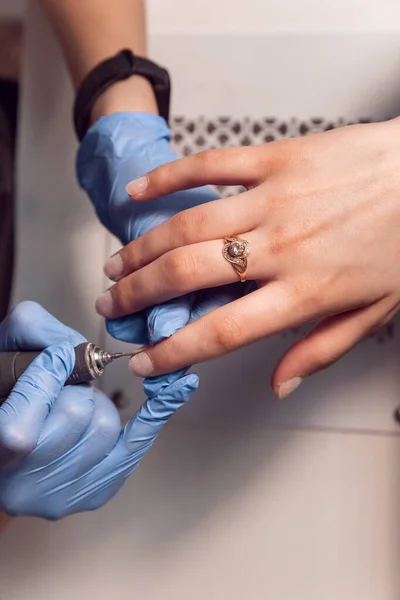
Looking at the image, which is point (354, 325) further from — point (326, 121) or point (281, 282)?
point (326, 121)

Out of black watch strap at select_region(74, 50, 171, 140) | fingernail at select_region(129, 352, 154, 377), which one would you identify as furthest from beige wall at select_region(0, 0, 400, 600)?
fingernail at select_region(129, 352, 154, 377)

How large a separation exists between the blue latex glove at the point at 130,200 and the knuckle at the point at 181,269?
4cm

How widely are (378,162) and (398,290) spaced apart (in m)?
0.12

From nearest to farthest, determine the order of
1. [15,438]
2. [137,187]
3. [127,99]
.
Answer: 1. [15,438]
2. [137,187]
3. [127,99]

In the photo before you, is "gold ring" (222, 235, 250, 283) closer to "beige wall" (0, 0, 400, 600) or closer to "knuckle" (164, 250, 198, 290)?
"knuckle" (164, 250, 198, 290)

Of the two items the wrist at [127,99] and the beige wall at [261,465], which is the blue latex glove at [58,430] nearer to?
the beige wall at [261,465]

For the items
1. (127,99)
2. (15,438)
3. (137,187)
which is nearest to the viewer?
(15,438)

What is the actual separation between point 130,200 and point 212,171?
0.10 metres

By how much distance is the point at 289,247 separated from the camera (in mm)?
530

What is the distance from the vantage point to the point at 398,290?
55 cm

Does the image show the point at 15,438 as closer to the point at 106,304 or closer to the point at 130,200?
the point at 106,304

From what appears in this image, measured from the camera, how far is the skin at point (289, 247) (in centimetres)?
53

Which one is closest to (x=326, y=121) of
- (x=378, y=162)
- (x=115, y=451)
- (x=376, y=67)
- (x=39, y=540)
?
(x=376, y=67)

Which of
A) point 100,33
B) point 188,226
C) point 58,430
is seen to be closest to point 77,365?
point 58,430
